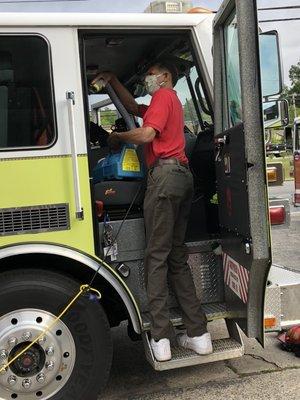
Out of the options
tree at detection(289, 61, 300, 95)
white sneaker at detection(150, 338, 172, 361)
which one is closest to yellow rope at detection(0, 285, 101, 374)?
white sneaker at detection(150, 338, 172, 361)

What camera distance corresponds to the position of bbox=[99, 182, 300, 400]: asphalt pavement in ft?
11.9

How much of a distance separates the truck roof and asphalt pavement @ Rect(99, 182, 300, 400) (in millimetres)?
1535

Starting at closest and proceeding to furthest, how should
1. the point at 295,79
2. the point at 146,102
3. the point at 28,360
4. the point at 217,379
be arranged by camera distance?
the point at 28,360 → the point at 217,379 → the point at 146,102 → the point at 295,79

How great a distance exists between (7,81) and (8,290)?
3.99 ft

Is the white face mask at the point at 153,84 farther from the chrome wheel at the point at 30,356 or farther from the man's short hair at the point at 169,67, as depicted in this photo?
the chrome wheel at the point at 30,356

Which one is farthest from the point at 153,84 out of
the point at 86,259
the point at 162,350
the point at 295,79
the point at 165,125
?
the point at 295,79

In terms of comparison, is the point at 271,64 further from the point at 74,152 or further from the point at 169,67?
the point at 74,152

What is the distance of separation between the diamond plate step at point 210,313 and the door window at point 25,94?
127cm

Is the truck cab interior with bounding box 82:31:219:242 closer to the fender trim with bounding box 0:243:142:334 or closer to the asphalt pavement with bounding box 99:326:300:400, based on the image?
the fender trim with bounding box 0:243:142:334

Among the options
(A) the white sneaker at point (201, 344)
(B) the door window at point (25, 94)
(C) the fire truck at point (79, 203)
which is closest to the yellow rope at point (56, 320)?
(C) the fire truck at point (79, 203)

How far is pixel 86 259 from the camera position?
3197 millimetres

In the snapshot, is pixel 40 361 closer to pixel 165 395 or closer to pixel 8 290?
pixel 8 290

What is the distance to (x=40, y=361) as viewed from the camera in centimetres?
313

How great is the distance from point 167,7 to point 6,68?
3.74 ft
